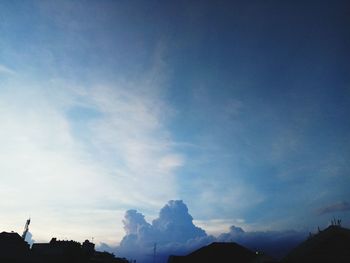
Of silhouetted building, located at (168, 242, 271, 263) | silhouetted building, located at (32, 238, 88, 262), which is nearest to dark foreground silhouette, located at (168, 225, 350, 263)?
silhouetted building, located at (168, 242, 271, 263)

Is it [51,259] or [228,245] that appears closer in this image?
[228,245]

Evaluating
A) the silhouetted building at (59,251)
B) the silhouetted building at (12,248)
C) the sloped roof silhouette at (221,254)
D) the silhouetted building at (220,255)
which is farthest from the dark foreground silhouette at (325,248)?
the silhouetted building at (12,248)

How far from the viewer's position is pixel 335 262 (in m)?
22.9

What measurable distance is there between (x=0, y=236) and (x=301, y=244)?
159ft

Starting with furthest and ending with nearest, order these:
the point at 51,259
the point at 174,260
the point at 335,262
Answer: the point at 51,259, the point at 174,260, the point at 335,262

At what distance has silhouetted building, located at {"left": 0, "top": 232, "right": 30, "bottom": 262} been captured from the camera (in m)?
45.2

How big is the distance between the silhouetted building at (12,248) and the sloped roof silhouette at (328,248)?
43845 millimetres

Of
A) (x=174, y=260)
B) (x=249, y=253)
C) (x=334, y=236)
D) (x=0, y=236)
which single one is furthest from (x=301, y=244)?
(x=0, y=236)

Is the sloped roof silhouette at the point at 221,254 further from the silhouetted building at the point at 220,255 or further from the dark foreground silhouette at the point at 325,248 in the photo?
the dark foreground silhouette at the point at 325,248

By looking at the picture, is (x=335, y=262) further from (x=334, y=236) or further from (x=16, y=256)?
(x=16, y=256)

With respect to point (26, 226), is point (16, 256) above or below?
below

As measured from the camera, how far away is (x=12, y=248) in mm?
46906

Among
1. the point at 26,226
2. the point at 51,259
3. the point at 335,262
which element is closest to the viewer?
the point at 335,262

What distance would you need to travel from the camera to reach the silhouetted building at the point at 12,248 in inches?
1778
